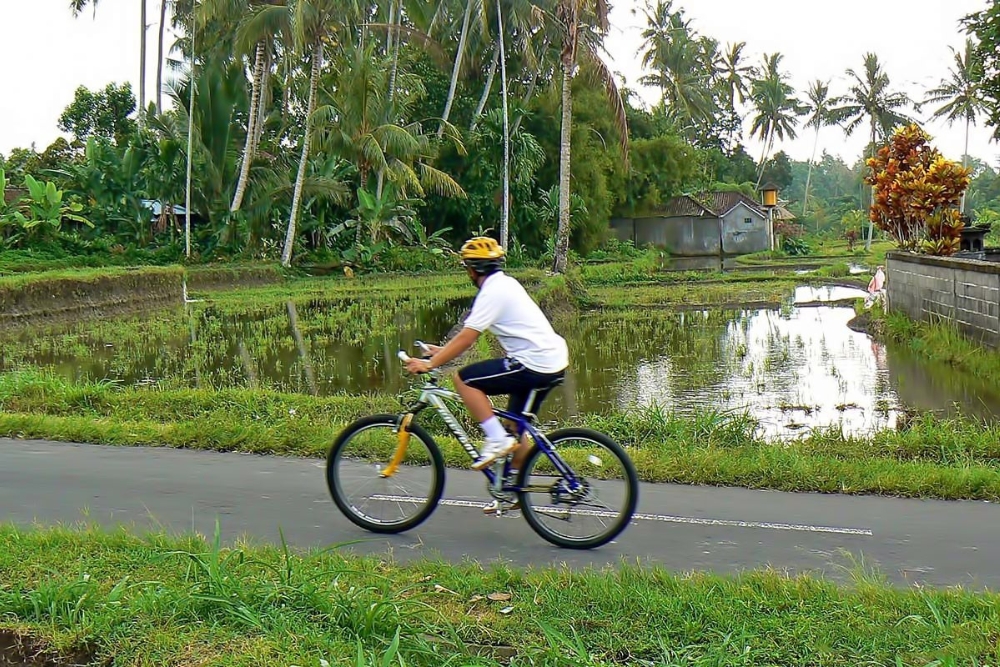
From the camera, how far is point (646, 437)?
8.27 meters

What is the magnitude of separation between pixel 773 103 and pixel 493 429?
62.2 m

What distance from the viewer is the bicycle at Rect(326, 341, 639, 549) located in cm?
548

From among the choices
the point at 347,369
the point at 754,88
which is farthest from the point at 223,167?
the point at 754,88

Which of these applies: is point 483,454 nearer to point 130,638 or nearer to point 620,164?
point 130,638

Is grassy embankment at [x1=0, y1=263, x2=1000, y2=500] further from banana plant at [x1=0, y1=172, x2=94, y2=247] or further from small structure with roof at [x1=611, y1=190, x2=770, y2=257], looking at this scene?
small structure with roof at [x1=611, y1=190, x2=770, y2=257]

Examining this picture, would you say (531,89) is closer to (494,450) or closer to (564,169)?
(564,169)

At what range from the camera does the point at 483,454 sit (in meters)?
5.62

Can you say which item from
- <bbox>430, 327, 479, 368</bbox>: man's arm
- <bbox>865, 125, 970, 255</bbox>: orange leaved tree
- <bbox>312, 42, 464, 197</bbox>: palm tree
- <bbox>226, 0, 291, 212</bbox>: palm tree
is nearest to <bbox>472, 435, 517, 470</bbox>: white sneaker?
<bbox>430, 327, 479, 368</bbox>: man's arm

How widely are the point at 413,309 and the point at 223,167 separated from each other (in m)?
12.6

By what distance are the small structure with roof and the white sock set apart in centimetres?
4900

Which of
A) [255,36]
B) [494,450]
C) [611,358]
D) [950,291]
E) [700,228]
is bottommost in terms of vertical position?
[611,358]

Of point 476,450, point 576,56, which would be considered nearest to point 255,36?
point 576,56

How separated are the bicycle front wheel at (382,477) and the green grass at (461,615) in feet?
3.05

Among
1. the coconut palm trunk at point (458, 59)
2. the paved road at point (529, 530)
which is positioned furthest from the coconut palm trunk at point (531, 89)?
the paved road at point (529, 530)
